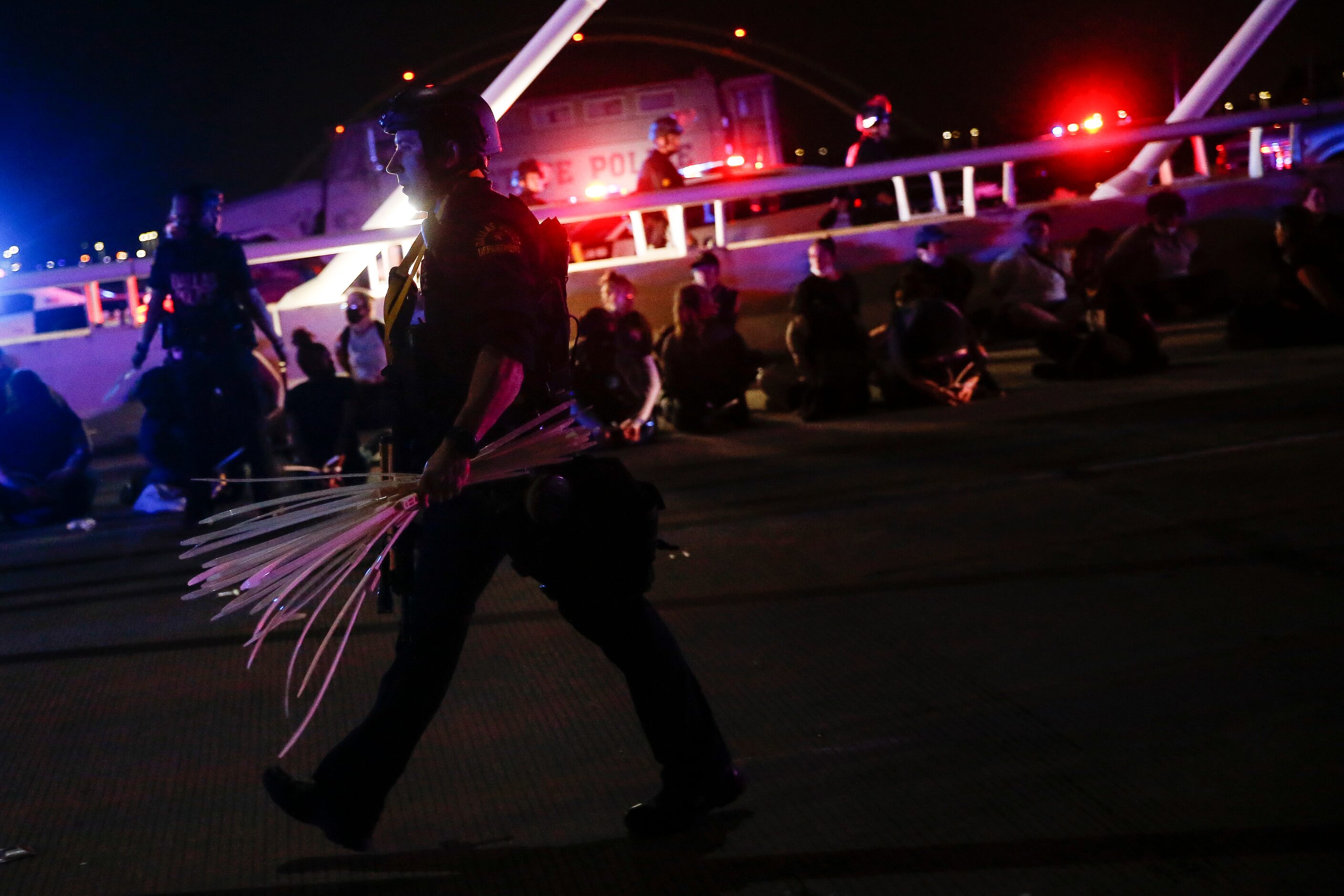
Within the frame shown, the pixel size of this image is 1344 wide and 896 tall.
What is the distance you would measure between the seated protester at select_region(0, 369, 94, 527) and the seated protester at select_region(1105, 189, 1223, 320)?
8.63 meters

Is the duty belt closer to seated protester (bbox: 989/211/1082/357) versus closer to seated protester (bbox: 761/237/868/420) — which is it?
seated protester (bbox: 761/237/868/420)

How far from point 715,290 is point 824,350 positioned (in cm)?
113

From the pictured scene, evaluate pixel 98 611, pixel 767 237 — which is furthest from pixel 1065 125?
pixel 98 611

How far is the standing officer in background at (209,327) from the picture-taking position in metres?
7.59

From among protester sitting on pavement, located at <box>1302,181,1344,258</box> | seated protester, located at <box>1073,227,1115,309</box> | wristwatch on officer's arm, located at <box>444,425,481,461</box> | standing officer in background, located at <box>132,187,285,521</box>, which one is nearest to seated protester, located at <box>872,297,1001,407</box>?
seated protester, located at <box>1073,227,1115,309</box>

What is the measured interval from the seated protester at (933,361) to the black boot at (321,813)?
7422mm

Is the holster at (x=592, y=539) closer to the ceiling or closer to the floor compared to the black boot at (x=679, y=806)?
closer to the ceiling

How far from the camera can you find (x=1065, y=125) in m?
19.4

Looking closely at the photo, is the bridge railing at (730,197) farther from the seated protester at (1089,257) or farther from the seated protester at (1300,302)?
the seated protester at (1300,302)

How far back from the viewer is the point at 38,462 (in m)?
9.08

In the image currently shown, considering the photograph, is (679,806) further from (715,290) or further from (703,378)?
(715,290)

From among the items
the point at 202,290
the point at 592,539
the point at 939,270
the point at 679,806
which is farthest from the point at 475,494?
the point at 939,270

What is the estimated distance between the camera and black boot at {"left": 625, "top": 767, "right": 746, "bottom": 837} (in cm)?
336

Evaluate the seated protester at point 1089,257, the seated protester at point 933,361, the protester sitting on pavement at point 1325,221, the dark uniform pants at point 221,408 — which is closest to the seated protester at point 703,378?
the seated protester at point 933,361
